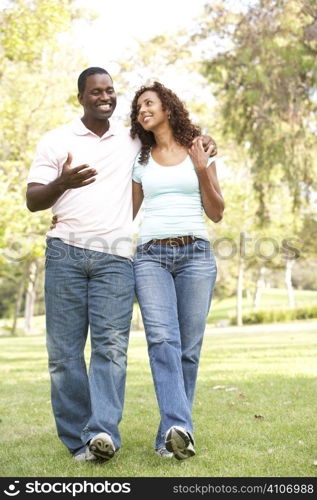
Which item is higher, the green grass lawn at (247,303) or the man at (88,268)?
the man at (88,268)

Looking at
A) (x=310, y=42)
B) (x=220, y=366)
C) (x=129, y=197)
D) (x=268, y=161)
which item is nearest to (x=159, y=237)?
(x=129, y=197)

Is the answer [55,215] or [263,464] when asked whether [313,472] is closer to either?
[263,464]

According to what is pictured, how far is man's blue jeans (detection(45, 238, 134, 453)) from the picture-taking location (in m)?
4.06

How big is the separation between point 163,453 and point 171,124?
214 centimetres

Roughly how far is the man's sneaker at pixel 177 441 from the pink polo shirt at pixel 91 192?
114 cm

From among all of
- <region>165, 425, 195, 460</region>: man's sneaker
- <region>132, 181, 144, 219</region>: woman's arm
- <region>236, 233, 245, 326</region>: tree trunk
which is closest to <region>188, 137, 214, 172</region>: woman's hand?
<region>132, 181, 144, 219</region>: woman's arm

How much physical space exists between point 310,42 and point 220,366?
6862mm

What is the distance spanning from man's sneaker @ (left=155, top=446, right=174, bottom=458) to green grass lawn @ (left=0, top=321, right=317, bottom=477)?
0.14ft

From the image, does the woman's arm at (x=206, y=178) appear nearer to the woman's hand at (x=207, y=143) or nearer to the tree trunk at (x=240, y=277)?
the woman's hand at (x=207, y=143)

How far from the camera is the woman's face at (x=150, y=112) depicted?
4.30 metres

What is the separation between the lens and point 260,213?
55.2 ft

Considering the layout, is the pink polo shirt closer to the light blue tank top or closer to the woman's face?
the light blue tank top

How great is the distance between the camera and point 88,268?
4.11m

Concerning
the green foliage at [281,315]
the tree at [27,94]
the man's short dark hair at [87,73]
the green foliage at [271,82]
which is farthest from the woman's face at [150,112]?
the green foliage at [281,315]
